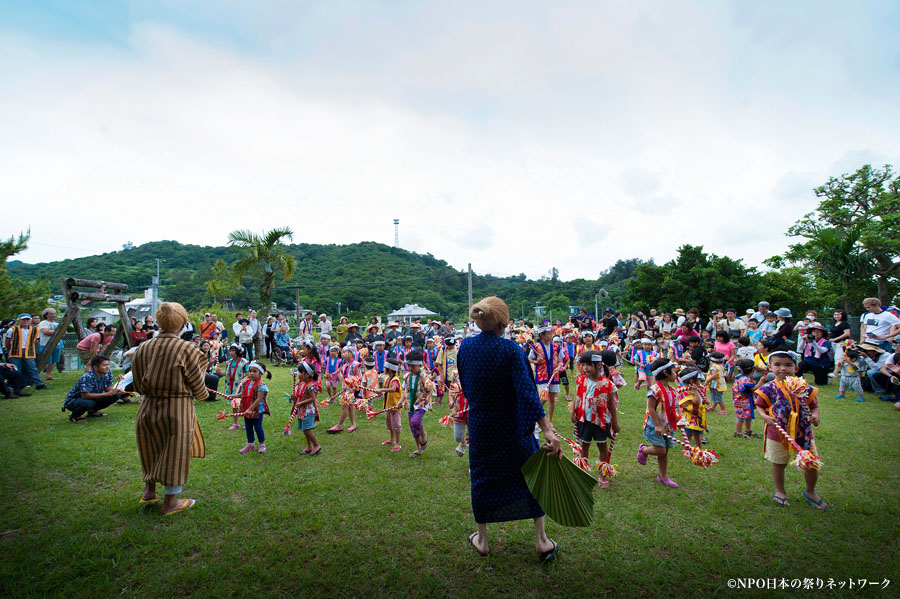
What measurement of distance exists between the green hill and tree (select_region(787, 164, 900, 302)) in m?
21.3

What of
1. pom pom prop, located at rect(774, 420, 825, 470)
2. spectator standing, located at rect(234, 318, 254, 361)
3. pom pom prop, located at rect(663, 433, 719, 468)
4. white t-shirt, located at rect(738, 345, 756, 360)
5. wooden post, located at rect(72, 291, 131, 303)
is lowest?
pom pom prop, located at rect(663, 433, 719, 468)

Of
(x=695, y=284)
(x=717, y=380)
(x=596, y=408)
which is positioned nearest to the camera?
(x=596, y=408)

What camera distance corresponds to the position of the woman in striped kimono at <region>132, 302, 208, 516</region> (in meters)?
4.33

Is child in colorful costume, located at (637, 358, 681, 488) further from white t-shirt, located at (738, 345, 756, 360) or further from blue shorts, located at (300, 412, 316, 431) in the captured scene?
white t-shirt, located at (738, 345, 756, 360)

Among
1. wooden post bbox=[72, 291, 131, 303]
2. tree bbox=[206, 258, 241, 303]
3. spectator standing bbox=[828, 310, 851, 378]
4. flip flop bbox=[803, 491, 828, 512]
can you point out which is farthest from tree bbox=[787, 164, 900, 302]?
tree bbox=[206, 258, 241, 303]

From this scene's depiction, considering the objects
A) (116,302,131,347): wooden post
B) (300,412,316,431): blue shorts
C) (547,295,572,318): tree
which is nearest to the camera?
(300,412,316,431): blue shorts

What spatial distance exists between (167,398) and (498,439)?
3404mm

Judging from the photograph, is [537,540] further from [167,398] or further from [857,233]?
[857,233]

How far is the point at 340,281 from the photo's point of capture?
53688 mm

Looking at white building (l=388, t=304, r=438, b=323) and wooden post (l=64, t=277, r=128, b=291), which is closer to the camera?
wooden post (l=64, t=277, r=128, b=291)

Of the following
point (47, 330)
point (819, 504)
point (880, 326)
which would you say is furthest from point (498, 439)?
point (47, 330)

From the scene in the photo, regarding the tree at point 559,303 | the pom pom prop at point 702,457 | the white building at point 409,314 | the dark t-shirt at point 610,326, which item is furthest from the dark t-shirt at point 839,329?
the tree at point 559,303

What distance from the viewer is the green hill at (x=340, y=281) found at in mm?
47562

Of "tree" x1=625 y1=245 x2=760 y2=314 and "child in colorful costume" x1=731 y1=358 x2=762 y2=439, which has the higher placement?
"tree" x1=625 y1=245 x2=760 y2=314
